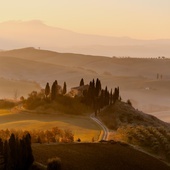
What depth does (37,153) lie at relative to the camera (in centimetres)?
3762

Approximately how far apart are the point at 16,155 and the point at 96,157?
9.58 metres

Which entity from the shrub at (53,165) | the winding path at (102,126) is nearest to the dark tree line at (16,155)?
the shrub at (53,165)

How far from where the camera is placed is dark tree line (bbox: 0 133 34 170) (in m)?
32.7

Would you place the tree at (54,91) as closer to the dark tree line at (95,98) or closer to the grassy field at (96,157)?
the dark tree line at (95,98)

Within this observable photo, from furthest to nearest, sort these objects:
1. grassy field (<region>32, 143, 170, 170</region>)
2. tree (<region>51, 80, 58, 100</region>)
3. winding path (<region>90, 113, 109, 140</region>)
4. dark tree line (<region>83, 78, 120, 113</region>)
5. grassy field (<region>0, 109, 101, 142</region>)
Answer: tree (<region>51, 80, 58, 100</region>) → dark tree line (<region>83, 78, 120, 113</region>) → grassy field (<region>0, 109, 101, 142</region>) → winding path (<region>90, 113, 109, 140</region>) → grassy field (<region>32, 143, 170, 170</region>)

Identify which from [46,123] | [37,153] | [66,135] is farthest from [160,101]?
[37,153]

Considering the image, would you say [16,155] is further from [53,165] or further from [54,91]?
[54,91]

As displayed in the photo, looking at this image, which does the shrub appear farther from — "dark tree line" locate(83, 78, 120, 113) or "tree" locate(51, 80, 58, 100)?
"tree" locate(51, 80, 58, 100)

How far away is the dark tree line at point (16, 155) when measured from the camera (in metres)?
32.7

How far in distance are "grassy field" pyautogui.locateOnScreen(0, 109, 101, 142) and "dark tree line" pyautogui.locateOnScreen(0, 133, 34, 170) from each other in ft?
76.1

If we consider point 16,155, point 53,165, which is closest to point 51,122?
point 16,155

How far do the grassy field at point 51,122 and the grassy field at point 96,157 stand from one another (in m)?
12.2

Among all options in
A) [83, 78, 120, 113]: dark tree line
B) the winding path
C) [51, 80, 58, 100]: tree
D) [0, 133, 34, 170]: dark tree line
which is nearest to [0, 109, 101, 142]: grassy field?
the winding path

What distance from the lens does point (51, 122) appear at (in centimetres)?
6788
